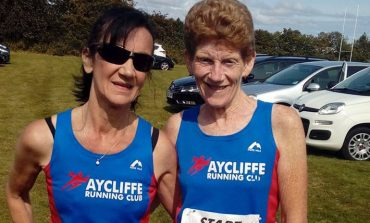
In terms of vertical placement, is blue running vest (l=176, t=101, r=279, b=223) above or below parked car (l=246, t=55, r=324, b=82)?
above

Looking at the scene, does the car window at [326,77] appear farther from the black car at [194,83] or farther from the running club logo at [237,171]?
the running club logo at [237,171]

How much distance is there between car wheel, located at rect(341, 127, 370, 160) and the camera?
8.63m

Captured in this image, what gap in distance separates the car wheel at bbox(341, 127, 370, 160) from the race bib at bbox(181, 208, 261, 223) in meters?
6.85

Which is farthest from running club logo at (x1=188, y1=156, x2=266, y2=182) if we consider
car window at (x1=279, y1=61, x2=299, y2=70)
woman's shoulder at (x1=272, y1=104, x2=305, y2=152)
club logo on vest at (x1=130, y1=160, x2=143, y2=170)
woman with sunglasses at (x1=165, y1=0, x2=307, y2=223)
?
car window at (x1=279, y1=61, x2=299, y2=70)

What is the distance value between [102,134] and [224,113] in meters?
0.59

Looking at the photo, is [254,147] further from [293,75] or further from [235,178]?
[293,75]

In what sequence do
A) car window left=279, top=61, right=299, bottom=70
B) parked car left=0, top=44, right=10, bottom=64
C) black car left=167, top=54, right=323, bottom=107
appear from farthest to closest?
parked car left=0, top=44, right=10, bottom=64 < car window left=279, top=61, right=299, bottom=70 < black car left=167, top=54, right=323, bottom=107

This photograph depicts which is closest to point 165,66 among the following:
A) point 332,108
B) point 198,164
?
point 332,108

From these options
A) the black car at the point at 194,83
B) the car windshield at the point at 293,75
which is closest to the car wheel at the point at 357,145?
the car windshield at the point at 293,75

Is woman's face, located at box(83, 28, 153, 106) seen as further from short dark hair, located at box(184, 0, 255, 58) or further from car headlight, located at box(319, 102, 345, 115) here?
car headlight, located at box(319, 102, 345, 115)

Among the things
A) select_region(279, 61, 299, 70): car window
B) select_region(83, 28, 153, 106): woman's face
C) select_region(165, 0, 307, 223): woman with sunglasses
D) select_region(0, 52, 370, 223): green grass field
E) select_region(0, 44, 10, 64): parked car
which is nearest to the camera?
select_region(83, 28, 153, 106): woman's face

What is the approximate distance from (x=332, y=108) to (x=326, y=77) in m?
2.40

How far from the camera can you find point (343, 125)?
8602 millimetres

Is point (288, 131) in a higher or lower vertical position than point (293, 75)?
higher
